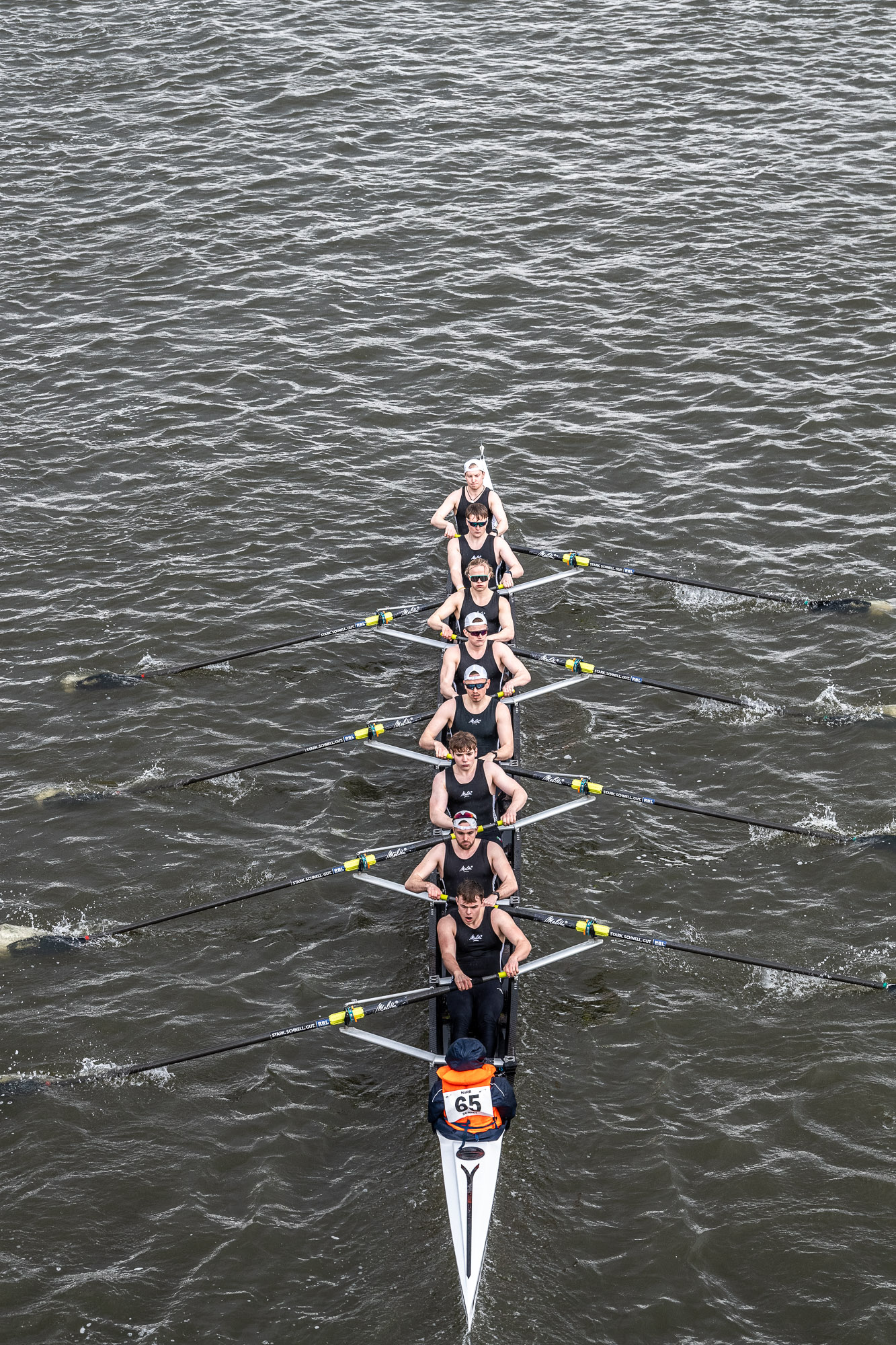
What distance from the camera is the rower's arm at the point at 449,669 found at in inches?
573

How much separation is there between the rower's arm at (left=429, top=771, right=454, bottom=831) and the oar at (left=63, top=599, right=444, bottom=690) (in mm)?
3495

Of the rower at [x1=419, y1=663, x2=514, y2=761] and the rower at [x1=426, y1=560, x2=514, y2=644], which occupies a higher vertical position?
the rower at [x1=426, y1=560, x2=514, y2=644]

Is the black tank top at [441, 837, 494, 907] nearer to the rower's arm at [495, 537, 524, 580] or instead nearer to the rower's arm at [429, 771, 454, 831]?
the rower's arm at [429, 771, 454, 831]

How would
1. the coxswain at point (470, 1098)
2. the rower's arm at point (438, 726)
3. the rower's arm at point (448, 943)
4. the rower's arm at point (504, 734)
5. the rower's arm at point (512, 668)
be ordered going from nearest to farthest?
the coxswain at point (470, 1098) → the rower's arm at point (448, 943) → the rower's arm at point (504, 734) → the rower's arm at point (438, 726) → the rower's arm at point (512, 668)

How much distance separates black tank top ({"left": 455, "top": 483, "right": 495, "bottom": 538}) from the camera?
1741 centimetres

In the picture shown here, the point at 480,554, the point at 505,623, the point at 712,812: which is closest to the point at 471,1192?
the point at 712,812

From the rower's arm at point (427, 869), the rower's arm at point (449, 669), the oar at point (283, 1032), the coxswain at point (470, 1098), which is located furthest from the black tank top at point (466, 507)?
the coxswain at point (470, 1098)

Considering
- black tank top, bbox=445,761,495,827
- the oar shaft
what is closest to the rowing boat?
black tank top, bbox=445,761,495,827

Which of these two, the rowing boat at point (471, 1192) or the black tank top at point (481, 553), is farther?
the black tank top at point (481, 553)

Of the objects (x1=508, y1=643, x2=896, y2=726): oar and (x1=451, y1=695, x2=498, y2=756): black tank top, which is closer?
(x1=451, y1=695, x2=498, y2=756): black tank top

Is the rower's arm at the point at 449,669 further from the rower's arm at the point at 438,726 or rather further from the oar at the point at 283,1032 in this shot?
the oar at the point at 283,1032

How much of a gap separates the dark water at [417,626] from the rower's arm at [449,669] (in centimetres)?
126

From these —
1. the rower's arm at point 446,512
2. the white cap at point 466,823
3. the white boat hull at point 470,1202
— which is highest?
the rower's arm at point 446,512

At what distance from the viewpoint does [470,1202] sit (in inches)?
381
